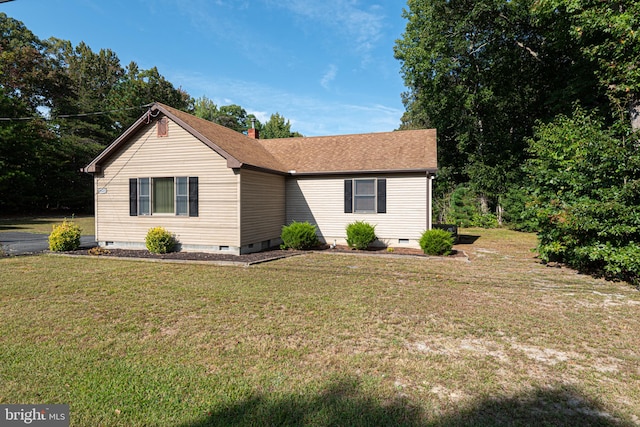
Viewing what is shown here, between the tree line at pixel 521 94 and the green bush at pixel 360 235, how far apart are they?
15.9 feet

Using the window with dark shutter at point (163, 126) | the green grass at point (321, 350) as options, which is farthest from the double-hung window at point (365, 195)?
the window with dark shutter at point (163, 126)

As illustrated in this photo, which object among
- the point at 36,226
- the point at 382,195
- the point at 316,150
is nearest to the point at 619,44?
the point at 382,195

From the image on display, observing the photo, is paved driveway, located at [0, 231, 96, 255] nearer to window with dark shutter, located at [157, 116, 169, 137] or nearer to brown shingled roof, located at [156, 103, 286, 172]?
window with dark shutter, located at [157, 116, 169, 137]

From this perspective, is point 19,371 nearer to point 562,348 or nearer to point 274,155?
point 562,348

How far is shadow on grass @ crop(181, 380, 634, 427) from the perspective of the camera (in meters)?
2.64

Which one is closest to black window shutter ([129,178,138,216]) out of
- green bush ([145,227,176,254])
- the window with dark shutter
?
green bush ([145,227,176,254])

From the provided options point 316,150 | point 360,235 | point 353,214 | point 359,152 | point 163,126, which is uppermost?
point 163,126

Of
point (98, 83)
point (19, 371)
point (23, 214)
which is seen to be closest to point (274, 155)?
point (19, 371)

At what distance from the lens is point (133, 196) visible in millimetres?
11727

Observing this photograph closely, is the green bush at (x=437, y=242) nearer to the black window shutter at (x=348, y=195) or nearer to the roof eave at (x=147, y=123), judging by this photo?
the black window shutter at (x=348, y=195)

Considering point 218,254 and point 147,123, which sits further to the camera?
point 147,123

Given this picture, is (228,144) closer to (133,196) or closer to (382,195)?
(133,196)

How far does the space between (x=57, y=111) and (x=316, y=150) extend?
115 feet

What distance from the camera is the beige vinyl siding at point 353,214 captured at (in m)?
12.2
